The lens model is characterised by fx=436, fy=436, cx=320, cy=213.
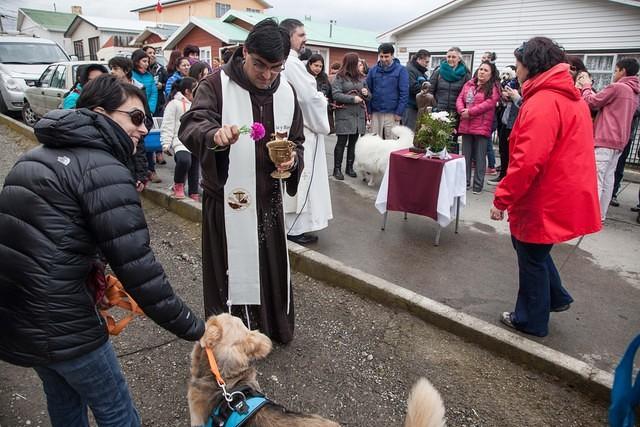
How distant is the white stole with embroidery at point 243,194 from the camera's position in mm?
2762

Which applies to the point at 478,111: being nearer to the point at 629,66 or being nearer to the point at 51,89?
the point at 629,66

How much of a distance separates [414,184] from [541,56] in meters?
2.36

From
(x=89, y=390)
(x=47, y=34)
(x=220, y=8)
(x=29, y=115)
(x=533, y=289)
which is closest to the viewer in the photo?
(x=89, y=390)

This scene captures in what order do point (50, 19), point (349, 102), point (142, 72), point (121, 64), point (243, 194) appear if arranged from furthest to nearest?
point (50, 19) < point (142, 72) < point (349, 102) < point (121, 64) < point (243, 194)

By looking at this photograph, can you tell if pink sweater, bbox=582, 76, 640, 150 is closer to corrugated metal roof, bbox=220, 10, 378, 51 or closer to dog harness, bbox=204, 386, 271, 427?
dog harness, bbox=204, 386, 271, 427

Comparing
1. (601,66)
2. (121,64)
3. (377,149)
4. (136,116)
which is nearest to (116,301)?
(136,116)

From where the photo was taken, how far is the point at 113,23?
136 feet

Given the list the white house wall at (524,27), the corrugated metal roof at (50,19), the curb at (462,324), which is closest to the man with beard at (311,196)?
the curb at (462,324)

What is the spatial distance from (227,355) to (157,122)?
254 inches

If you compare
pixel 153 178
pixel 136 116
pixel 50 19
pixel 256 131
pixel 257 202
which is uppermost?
pixel 50 19

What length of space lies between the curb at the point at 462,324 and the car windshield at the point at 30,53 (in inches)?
598

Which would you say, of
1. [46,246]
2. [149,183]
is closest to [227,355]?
[46,246]

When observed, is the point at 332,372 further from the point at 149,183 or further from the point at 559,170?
the point at 149,183

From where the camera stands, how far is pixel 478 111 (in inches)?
279
